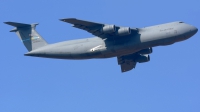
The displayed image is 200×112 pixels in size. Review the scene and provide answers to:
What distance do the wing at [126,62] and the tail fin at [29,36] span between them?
4331 millimetres

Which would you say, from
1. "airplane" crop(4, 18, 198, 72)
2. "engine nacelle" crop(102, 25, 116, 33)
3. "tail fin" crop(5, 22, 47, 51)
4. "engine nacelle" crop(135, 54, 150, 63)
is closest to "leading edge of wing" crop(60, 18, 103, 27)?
"airplane" crop(4, 18, 198, 72)

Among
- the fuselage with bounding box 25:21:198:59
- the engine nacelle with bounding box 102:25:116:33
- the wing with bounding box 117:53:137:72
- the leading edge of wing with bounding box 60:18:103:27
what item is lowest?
the wing with bounding box 117:53:137:72

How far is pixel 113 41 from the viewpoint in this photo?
926 inches

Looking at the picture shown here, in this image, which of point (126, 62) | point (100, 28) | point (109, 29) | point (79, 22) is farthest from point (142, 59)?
point (79, 22)

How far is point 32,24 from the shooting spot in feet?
86.5

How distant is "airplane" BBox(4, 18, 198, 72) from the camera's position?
22844 mm

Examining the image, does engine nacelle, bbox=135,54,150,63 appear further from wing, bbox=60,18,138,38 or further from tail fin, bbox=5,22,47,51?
tail fin, bbox=5,22,47,51

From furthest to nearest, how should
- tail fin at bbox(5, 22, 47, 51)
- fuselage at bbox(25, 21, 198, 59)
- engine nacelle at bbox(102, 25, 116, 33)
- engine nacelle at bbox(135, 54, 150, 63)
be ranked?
1. engine nacelle at bbox(135, 54, 150, 63)
2. tail fin at bbox(5, 22, 47, 51)
3. engine nacelle at bbox(102, 25, 116, 33)
4. fuselage at bbox(25, 21, 198, 59)

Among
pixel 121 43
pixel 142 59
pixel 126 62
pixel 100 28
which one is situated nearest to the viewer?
pixel 121 43

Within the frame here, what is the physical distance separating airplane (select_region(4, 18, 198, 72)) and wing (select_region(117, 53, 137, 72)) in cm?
126

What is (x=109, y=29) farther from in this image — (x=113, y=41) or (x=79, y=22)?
(x=79, y=22)

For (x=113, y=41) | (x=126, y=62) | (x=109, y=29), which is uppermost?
(x=109, y=29)

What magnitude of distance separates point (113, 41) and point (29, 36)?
17.4 ft

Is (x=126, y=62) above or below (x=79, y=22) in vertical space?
below
